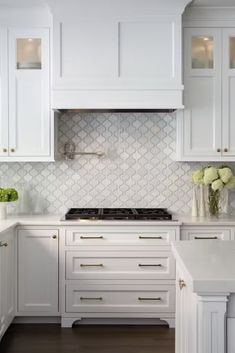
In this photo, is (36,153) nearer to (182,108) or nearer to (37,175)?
(37,175)

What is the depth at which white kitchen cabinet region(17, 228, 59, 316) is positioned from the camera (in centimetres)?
359

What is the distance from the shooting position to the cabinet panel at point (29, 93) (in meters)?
3.72

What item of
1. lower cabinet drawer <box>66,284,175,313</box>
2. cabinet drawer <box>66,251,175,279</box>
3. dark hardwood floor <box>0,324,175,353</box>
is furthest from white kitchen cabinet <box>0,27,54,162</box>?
dark hardwood floor <box>0,324,175,353</box>

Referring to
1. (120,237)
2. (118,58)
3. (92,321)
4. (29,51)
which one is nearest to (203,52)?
(118,58)

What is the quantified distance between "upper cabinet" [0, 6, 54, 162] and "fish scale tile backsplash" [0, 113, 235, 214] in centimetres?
36

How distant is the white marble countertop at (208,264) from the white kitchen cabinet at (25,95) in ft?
6.01

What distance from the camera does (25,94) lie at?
373 centimetres

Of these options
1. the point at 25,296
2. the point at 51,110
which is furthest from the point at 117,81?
the point at 25,296

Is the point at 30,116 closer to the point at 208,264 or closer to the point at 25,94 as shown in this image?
the point at 25,94

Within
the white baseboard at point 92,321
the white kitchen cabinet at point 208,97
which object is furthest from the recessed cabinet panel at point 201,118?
the white baseboard at point 92,321

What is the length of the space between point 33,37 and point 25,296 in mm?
2162

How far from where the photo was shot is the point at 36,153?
3762 millimetres

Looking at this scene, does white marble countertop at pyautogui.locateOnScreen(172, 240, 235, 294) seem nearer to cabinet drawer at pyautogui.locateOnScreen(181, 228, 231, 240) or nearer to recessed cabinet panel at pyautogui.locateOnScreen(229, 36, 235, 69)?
cabinet drawer at pyautogui.locateOnScreen(181, 228, 231, 240)

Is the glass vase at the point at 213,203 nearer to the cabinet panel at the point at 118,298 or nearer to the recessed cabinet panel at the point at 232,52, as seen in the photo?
the cabinet panel at the point at 118,298
